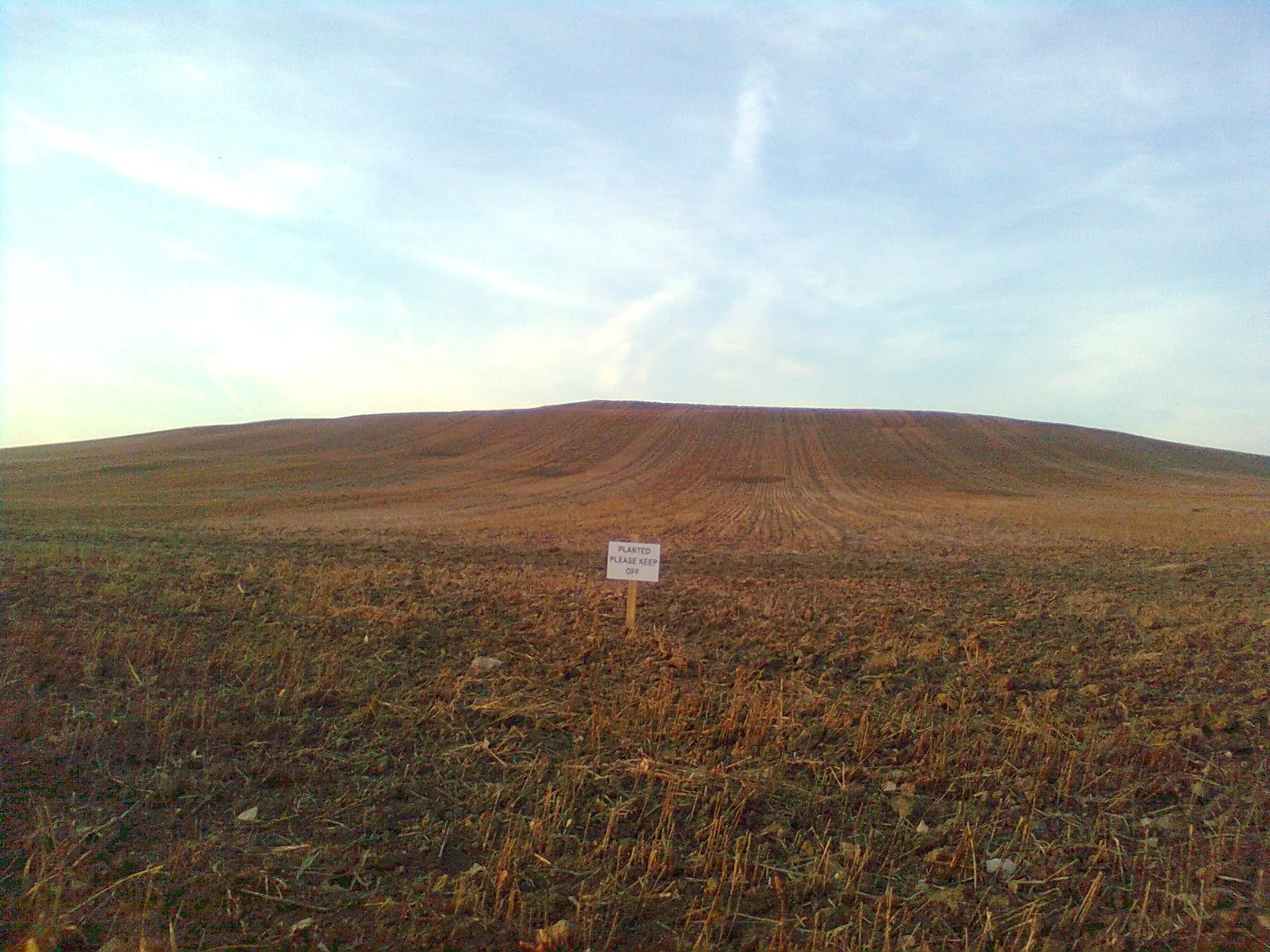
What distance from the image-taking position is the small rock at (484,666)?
7441 millimetres

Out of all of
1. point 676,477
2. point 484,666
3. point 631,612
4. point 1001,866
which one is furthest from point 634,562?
point 676,477

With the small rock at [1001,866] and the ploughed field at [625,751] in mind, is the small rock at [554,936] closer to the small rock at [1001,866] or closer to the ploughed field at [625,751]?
the ploughed field at [625,751]

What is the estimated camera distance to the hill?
22.8 metres

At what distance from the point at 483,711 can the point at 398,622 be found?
2.67 metres

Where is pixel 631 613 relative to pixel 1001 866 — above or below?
above

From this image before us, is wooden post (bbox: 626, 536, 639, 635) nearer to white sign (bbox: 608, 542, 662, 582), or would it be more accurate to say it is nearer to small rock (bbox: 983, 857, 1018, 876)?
white sign (bbox: 608, 542, 662, 582)

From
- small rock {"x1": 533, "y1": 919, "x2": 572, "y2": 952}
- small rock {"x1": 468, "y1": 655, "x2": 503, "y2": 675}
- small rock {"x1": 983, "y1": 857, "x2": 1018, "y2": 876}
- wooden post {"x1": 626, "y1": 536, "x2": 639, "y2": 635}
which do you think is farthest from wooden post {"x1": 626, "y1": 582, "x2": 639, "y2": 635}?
small rock {"x1": 533, "y1": 919, "x2": 572, "y2": 952}

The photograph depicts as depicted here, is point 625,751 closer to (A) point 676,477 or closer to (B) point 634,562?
(B) point 634,562

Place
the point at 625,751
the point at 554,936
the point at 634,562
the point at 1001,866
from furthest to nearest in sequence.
Result: the point at 634,562, the point at 625,751, the point at 1001,866, the point at 554,936

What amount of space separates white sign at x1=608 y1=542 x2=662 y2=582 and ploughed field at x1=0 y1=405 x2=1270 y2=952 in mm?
622

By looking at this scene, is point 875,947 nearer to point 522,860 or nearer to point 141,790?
point 522,860

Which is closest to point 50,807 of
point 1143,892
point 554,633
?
point 554,633

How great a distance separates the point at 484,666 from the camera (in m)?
7.55

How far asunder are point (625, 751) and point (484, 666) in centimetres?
230
